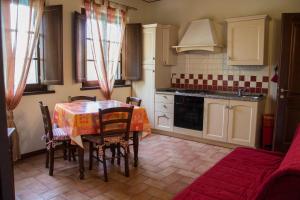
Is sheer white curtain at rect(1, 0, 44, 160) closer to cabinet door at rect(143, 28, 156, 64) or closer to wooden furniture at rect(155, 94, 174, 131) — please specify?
cabinet door at rect(143, 28, 156, 64)

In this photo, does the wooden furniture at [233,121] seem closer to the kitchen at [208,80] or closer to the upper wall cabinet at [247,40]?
the kitchen at [208,80]

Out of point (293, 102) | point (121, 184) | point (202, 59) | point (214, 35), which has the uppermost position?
point (214, 35)

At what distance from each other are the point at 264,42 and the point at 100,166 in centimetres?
293

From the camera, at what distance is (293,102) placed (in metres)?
3.51

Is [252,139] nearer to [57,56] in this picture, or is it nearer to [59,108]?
[59,108]

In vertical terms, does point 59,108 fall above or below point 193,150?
above

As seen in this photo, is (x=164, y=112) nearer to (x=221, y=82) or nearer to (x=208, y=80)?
(x=208, y=80)

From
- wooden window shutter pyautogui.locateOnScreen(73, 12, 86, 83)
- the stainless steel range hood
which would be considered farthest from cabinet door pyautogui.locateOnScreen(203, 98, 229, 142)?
wooden window shutter pyautogui.locateOnScreen(73, 12, 86, 83)

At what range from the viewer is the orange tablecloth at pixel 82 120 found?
2.70 m

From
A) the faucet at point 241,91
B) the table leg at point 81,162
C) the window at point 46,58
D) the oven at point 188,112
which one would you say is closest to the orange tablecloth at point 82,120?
the table leg at point 81,162

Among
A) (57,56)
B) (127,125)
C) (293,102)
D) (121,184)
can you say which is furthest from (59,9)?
(293,102)

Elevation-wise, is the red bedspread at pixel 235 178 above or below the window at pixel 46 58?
below

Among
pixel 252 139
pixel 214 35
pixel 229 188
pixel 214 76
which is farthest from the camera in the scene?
pixel 214 76

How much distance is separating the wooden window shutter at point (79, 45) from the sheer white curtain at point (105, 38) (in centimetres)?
21
